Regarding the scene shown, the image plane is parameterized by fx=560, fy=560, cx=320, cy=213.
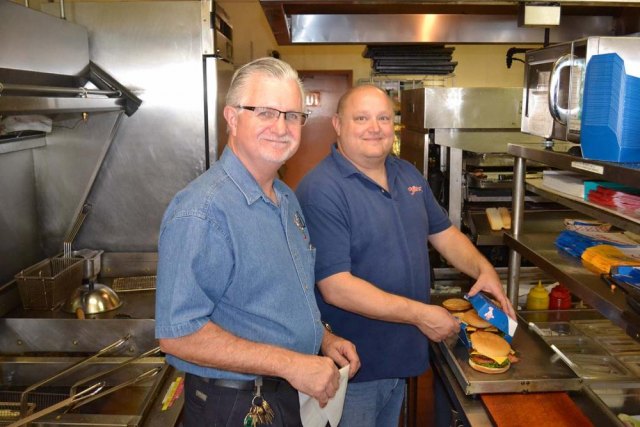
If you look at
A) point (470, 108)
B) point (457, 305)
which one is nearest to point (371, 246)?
point (457, 305)

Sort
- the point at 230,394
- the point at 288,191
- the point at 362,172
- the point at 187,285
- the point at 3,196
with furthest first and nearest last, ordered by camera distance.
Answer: the point at 3,196 < the point at 362,172 < the point at 288,191 < the point at 230,394 < the point at 187,285

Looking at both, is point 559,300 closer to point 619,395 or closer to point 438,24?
point 619,395

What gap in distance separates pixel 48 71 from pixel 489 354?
2002 mm

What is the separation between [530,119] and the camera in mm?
1878

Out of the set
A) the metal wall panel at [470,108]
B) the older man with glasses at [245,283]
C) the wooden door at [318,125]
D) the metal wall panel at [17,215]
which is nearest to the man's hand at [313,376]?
the older man with glasses at [245,283]

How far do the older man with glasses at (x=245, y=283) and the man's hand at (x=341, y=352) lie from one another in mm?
126

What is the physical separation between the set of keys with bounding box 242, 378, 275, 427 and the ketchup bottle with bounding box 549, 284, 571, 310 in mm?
1515

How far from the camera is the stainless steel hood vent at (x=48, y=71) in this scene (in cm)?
178

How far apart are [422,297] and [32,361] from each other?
1.48 meters

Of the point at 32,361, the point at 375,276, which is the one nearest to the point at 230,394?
the point at 375,276

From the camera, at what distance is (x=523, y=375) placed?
1669 millimetres

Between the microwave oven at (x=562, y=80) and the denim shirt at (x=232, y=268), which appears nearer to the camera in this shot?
the denim shirt at (x=232, y=268)

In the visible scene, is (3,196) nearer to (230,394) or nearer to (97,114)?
(97,114)

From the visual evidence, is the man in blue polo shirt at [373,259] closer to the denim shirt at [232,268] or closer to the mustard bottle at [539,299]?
the denim shirt at [232,268]
